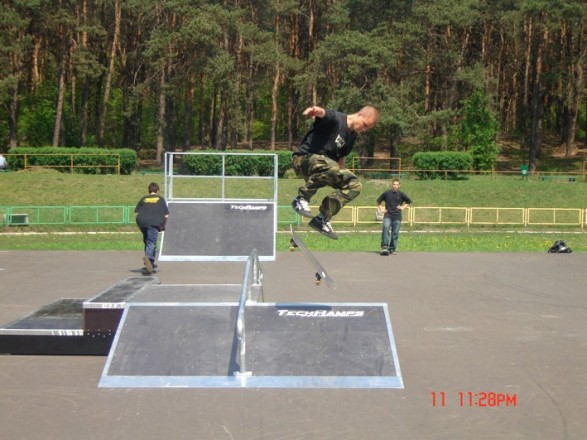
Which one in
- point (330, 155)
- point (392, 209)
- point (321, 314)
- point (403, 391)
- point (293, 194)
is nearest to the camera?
point (403, 391)

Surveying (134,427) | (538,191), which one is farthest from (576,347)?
(538,191)

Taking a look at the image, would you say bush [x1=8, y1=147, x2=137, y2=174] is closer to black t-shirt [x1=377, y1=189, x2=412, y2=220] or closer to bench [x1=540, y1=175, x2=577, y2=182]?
bench [x1=540, y1=175, x2=577, y2=182]

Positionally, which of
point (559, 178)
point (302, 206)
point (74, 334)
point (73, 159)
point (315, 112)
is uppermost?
point (315, 112)

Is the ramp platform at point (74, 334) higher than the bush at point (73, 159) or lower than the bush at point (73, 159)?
lower

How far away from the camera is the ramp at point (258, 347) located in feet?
24.2

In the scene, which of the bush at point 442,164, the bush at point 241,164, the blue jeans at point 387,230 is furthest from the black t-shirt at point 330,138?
the bush at point 442,164

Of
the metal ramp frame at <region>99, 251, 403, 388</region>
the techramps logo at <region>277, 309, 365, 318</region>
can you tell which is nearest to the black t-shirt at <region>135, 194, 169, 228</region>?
the metal ramp frame at <region>99, 251, 403, 388</region>

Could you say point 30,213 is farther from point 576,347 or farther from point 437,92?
point 437,92

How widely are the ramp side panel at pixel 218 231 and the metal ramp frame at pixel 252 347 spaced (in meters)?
8.12

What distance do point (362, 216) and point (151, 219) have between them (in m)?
21.8

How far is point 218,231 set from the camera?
1764cm
